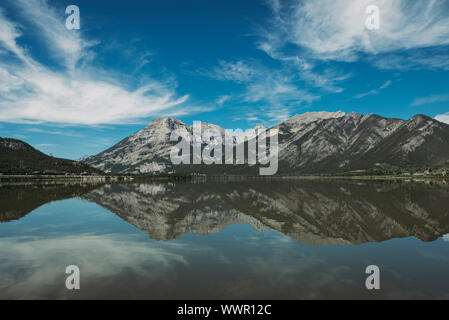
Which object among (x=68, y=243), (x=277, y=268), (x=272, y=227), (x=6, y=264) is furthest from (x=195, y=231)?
(x=6, y=264)

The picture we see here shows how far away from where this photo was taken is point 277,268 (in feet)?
→ 70.7

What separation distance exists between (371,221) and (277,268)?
91.8 feet

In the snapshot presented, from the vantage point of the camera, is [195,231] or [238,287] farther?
[195,231]

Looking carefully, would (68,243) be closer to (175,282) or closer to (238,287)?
(175,282)

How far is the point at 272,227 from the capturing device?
39.9 m

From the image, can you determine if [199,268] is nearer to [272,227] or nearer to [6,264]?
[6,264]
